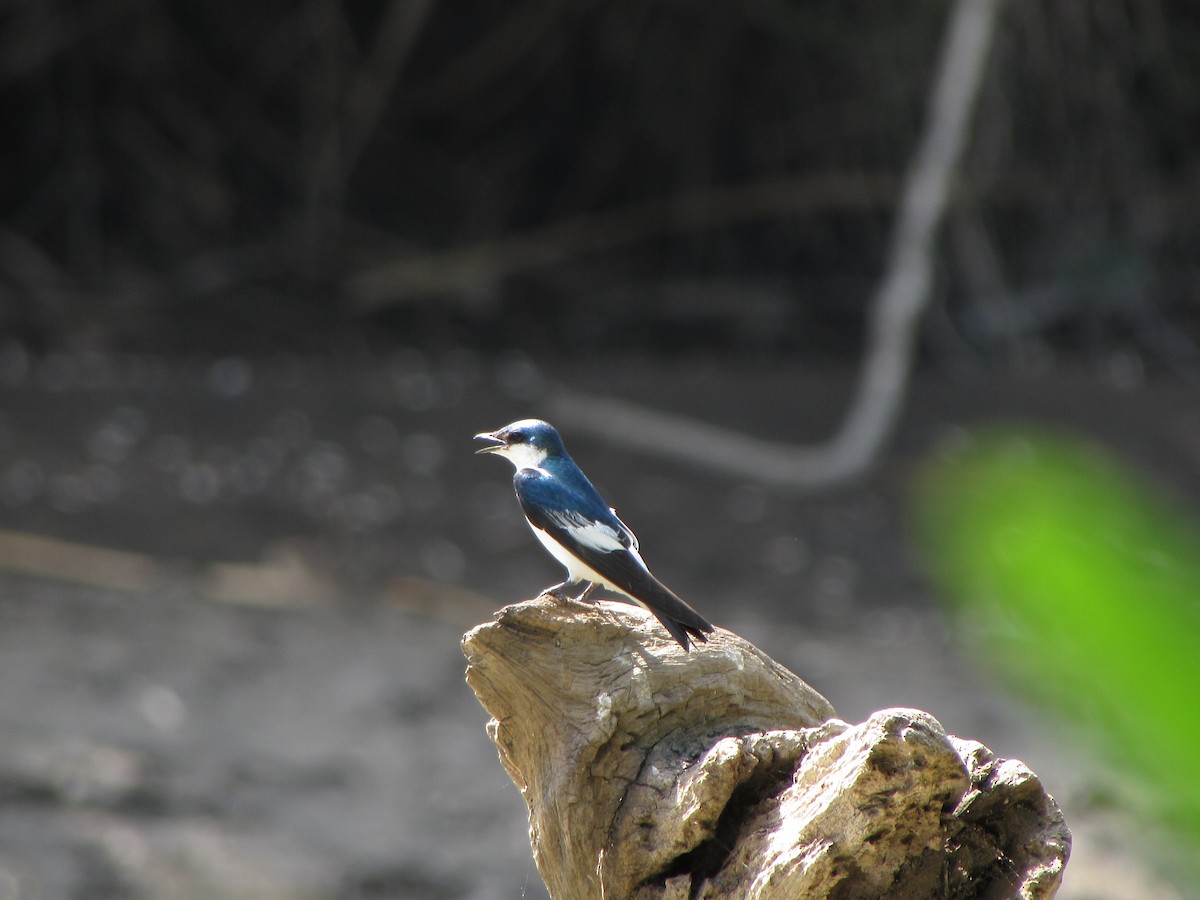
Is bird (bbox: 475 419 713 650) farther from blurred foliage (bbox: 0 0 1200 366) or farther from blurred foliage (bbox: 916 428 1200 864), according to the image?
blurred foliage (bbox: 0 0 1200 366)

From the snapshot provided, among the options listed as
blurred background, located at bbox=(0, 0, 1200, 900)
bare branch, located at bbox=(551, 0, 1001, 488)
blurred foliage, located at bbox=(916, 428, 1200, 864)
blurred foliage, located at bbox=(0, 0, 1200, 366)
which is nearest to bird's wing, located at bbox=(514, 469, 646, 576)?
blurred background, located at bbox=(0, 0, 1200, 900)

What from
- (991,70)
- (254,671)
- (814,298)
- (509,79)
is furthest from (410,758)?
(509,79)

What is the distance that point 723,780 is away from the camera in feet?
4.59

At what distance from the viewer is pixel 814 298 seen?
33.2 feet

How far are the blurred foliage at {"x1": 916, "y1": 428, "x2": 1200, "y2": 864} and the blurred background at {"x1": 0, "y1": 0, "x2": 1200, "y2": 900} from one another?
0.27 metres

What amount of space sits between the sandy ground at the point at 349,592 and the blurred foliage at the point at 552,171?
88 cm

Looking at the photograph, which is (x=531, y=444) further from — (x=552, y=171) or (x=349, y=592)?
(x=552, y=171)

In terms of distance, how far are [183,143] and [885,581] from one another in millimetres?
6536

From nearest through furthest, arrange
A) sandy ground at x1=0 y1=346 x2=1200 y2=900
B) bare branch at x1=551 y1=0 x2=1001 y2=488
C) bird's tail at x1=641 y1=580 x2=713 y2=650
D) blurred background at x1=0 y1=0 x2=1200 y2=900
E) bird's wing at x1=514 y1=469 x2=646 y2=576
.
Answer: bird's tail at x1=641 y1=580 x2=713 y2=650 < bird's wing at x1=514 y1=469 x2=646 y2=576 < sandy ground at x1=0 y1=346 x2=1200 y2=900 < blurred background at x1=0 y1=0 x2=1200 y2=900 < bare branch at x1=551 y1=0 x2=1001 y2=488

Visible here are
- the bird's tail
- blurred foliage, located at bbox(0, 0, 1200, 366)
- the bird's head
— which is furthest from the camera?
blurred foliage, located at bbox(0, 0, 1200, 366)

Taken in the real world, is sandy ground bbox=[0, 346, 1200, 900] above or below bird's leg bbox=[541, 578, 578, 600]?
above

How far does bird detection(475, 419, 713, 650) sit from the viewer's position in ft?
5.01

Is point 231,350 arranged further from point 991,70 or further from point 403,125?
point 991,70

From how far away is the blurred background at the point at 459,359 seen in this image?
431 cm
